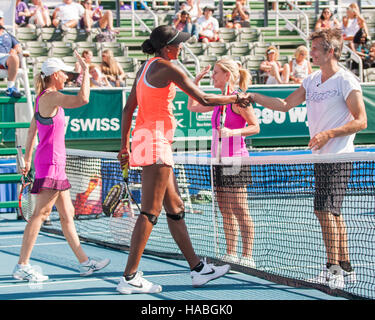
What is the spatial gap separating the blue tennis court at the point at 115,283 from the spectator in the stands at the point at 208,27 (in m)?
11.3

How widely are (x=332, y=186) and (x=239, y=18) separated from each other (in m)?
14.8

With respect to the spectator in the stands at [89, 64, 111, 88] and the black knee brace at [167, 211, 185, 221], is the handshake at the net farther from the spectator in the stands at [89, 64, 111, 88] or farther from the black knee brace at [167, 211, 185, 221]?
the spectator in the stands at [89, 64, 111, 88]

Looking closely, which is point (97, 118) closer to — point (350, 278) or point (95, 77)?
point (95, 77)

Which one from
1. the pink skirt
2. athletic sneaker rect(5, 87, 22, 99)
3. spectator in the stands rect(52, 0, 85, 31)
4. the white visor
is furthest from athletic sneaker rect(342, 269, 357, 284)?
spectator in the stands rect(52, 0, 85, 31)

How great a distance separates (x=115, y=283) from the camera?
6.27 m

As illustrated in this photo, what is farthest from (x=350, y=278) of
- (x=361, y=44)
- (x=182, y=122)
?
(x=361, y=44)

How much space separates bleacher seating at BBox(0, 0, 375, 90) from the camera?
16.2 meters

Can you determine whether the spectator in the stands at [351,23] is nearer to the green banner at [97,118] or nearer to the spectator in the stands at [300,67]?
the spectator in the stands at [300,67]

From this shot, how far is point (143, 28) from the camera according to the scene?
18906mm

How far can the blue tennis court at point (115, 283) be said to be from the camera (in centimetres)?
565

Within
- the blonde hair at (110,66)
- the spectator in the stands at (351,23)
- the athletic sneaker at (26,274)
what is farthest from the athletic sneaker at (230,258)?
the spectator in the stands at (351,23)

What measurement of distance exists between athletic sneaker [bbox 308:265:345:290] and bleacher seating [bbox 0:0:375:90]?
401 inches

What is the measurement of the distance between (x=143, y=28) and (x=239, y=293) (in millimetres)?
14020
